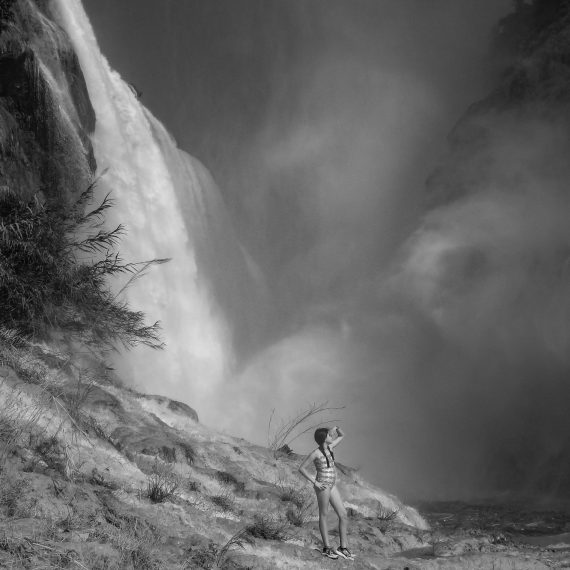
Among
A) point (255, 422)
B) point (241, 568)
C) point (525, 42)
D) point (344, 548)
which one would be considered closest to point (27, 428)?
point (241, 568)

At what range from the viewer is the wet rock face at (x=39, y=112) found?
15.5 m

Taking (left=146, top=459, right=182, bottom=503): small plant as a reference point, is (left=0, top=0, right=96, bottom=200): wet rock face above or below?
above

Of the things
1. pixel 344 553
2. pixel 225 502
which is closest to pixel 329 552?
pixel 344 553

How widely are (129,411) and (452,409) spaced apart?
104 ft

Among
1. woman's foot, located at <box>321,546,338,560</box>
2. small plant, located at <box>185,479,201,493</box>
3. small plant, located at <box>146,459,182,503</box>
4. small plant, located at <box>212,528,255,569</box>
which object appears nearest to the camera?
small plant, located at <box>212,528,255,569</box>

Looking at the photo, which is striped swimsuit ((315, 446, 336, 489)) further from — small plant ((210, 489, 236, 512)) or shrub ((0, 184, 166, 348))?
shrub ((0, 184, 166, 348))

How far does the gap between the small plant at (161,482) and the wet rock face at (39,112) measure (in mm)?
10144

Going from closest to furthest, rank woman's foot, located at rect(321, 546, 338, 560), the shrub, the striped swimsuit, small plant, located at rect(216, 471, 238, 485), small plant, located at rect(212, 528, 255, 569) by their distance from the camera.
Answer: small plant, located at rect(212, 528, 255, 569) < woman's foot, located at rect(321, 546, 338, 560) < the striped swimsuit < small plant, located at rect(216, 471, 238, 485) < the shrub

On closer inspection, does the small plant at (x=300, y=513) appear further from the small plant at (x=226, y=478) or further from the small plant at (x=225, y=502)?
the small plant at (x=226, y=478)

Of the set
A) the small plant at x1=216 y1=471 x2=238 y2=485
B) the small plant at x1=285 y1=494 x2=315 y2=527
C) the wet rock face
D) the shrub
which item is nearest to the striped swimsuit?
the small plant at x1=285 y1=494 x2=315 y2=527

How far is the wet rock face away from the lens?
1548 centimetres

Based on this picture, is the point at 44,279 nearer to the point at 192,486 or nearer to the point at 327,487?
the point at 192,486

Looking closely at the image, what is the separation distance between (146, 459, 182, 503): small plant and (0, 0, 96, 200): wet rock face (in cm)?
1014

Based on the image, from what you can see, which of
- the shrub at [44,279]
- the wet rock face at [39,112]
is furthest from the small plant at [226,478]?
the wet rock face at [39,112]
